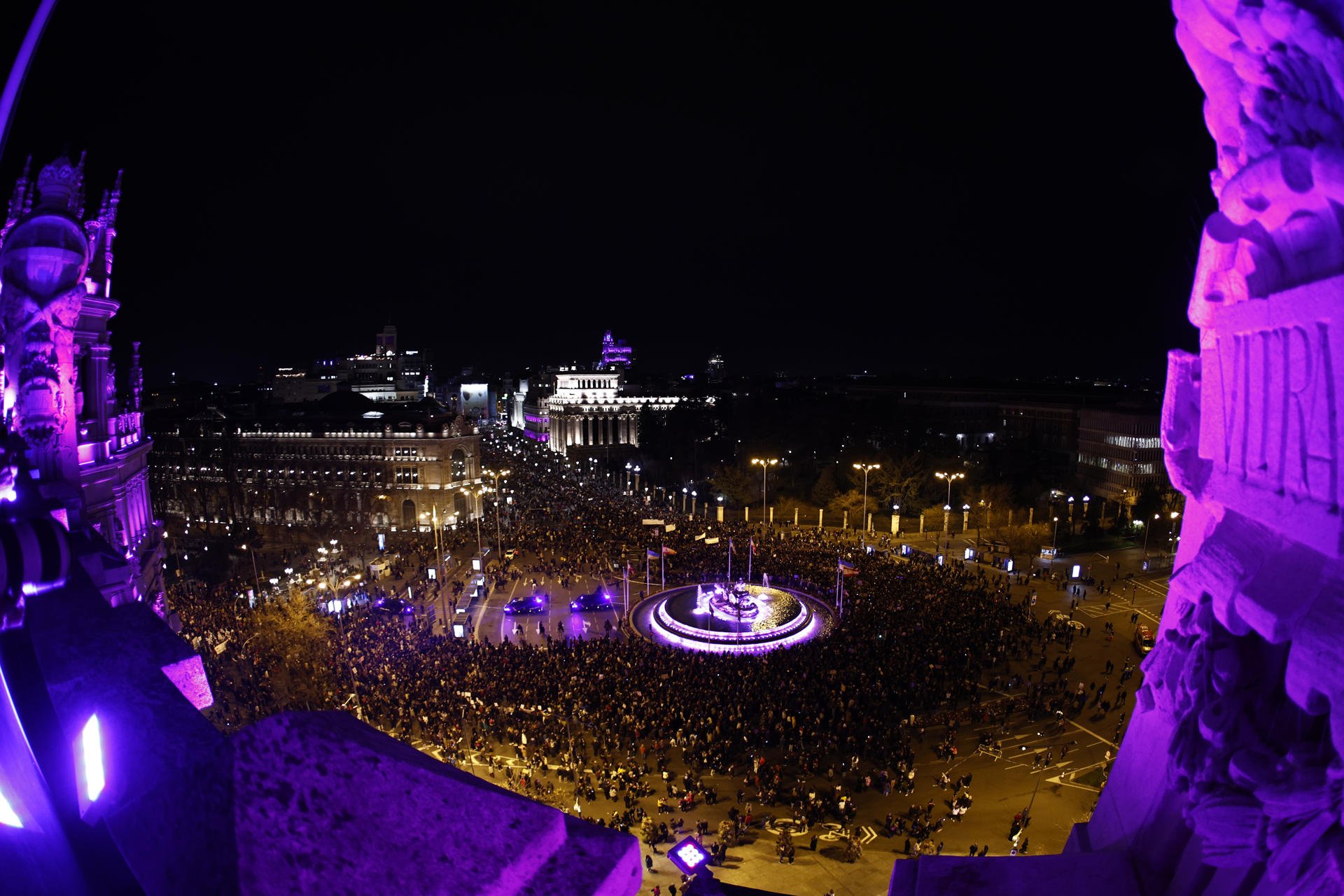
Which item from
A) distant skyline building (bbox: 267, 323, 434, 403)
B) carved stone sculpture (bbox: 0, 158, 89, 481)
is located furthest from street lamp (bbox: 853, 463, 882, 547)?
distant skyline building (bbox: 267, 323, 434, 403)

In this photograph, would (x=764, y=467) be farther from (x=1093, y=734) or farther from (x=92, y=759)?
(x=92, y=759)

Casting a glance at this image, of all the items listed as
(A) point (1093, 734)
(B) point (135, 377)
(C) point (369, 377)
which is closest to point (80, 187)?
(B) point (135, 377)

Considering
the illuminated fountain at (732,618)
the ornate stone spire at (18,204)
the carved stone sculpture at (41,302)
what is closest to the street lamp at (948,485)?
the illuminated fountain at (732,618)

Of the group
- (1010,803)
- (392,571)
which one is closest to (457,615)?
(392,571)

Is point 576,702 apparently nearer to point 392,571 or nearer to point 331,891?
point 331,891

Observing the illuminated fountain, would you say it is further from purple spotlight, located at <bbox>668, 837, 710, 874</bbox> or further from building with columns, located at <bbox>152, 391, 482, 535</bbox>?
building with columns, located at <bbox>152, 391, 482, 535</bbox>
